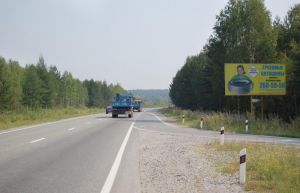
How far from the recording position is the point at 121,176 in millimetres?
10828

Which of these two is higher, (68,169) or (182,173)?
(68,169)

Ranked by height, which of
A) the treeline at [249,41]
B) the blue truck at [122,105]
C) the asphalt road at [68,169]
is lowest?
the asphalt road at [68,169]

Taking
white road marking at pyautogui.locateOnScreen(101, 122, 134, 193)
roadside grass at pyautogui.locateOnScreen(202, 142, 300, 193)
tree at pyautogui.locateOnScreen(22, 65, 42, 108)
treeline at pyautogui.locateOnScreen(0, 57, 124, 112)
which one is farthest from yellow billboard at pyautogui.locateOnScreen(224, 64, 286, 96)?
tree at pyautogui.locateOnScreen(22, 65, 42, 108)

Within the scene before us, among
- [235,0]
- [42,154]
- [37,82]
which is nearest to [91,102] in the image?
[37,82]

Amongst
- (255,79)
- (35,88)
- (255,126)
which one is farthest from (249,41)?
(35,88)

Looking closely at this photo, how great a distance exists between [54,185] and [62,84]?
125310mm

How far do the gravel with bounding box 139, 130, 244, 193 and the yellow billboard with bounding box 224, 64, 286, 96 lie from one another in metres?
22.8

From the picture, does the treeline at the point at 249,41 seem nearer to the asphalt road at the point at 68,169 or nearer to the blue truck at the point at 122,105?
the blue truck at the point at 122,105

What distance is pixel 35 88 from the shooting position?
310ft

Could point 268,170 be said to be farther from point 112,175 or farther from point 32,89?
point 32,89

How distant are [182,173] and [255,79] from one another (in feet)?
96.2

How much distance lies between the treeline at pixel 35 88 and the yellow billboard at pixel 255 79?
48.8 m

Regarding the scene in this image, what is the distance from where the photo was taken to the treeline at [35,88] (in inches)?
3086

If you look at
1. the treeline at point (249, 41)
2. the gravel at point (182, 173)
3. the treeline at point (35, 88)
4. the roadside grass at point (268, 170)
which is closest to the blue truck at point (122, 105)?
the treeline at point (249, 41)
